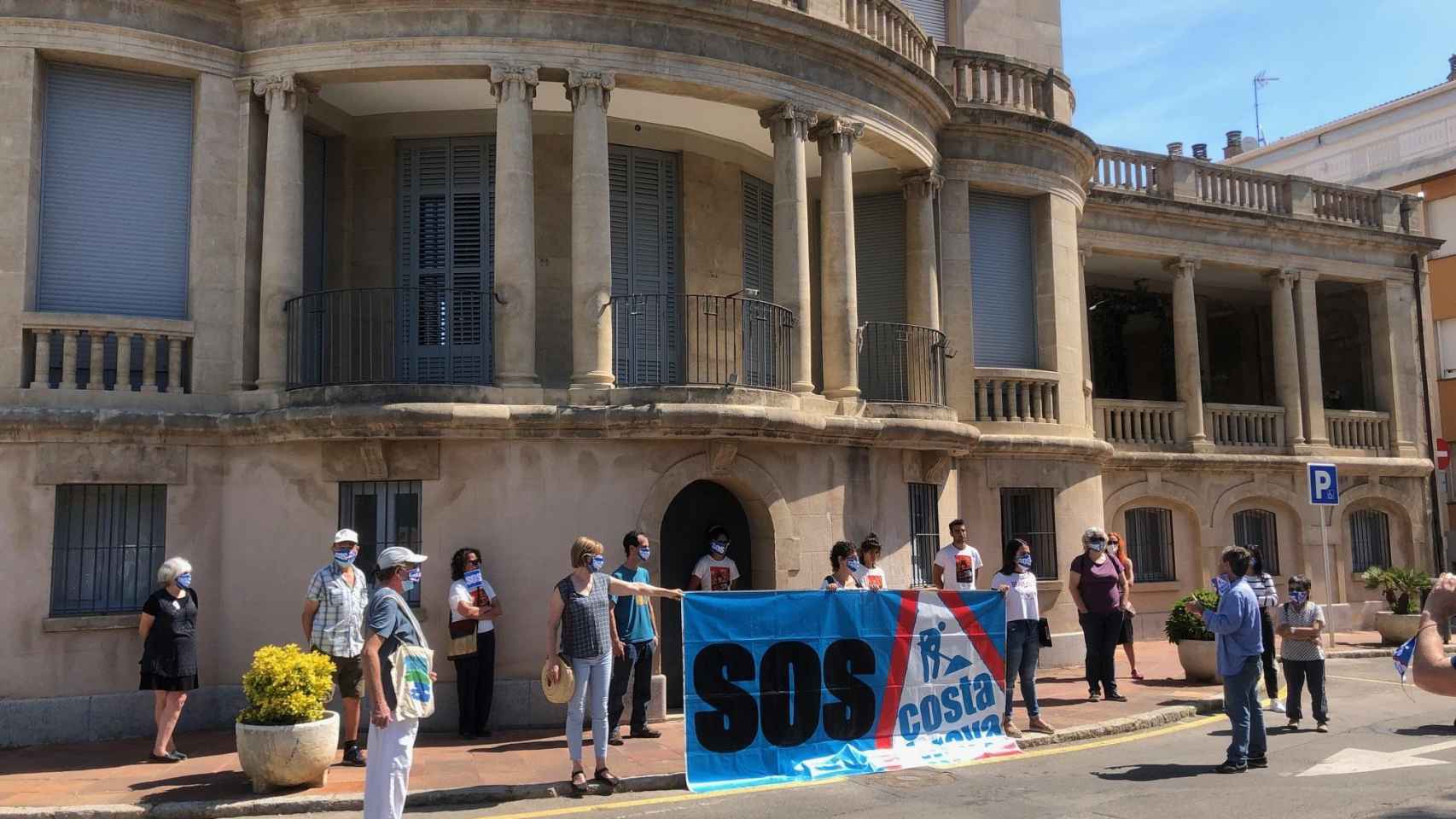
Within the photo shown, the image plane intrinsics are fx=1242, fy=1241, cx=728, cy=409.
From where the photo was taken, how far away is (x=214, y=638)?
1329 centimetres

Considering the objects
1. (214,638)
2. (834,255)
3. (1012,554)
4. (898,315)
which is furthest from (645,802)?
(898,315)

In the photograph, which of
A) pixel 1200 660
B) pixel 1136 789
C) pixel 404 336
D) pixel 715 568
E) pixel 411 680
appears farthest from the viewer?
pixel 404 336

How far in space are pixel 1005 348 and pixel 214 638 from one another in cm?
1157

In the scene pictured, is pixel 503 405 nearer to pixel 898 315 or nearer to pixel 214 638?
pixel 214 638

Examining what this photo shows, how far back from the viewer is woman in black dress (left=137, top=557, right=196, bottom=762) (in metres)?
10.9

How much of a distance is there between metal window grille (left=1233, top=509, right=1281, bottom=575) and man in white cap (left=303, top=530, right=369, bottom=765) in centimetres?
1771

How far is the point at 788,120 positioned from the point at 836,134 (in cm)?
76

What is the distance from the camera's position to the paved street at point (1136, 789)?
8.75 m

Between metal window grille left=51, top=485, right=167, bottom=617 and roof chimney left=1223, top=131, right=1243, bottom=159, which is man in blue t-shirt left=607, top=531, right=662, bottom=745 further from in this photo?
roof chimney left=1223, top=131, right=1243, bottom=159

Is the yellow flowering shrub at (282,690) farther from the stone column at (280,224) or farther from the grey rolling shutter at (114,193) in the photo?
the grey rolling shutter at (114,193)

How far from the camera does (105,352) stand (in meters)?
13.3

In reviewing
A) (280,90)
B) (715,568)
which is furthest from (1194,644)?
(280,90)

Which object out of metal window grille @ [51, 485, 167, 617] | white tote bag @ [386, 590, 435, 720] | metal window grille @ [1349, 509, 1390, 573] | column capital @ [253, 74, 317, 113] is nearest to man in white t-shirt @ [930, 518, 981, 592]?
white tote bag @ [386, 590, 435, 720]

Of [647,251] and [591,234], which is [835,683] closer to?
[591,234]
